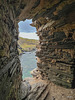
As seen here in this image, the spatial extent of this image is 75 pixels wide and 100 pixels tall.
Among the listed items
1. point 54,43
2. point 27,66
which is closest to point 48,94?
point 54,43

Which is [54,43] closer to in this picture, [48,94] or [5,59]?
[48,94]

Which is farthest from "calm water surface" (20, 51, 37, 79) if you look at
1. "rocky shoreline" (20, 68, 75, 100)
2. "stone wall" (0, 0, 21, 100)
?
"stone wall" (0, 0, 21, 100)

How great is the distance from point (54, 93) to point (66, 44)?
207 inches

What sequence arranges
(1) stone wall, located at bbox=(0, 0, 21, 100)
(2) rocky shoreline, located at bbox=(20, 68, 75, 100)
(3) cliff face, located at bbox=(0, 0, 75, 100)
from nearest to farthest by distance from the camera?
1. (1) stone wall, located at bbox=(0, 0, 21, 100)
2. (3) cliff face, located at bbox=(0, 0, 75, 100)
3. (2) rocky shoreline, located at bbox=(20, 68, 75, 100)

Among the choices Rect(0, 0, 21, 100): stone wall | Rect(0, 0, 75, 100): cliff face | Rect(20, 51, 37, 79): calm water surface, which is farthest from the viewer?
Rect(20, 51, 37, 79): calm water surface

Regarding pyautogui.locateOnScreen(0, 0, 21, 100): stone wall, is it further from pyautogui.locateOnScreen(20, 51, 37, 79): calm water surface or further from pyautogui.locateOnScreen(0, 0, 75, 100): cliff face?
pyautogui.locateOnScreen(20, 51, 37, 79): calm water surface

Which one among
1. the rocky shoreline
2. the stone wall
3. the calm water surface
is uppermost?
the stone wall

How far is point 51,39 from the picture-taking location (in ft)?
26.0

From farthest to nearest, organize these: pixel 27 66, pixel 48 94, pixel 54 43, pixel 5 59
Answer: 1. pixel 27 66
2. pixel 54 43
3. pixel 48 94
4. pixel 5 59

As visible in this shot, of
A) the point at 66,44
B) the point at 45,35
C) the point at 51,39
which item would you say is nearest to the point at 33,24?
the point at 45,35

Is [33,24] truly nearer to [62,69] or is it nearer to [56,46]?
[56,46]

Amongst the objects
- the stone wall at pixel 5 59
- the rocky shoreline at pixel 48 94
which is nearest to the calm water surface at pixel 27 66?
the rocky shoreline at pixel 48 94

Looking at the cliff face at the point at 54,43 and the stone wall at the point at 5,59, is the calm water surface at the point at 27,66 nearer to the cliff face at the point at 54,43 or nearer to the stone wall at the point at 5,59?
the cliff face at the point at 54,43

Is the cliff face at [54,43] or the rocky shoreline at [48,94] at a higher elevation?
the cliff face at [54,43]
